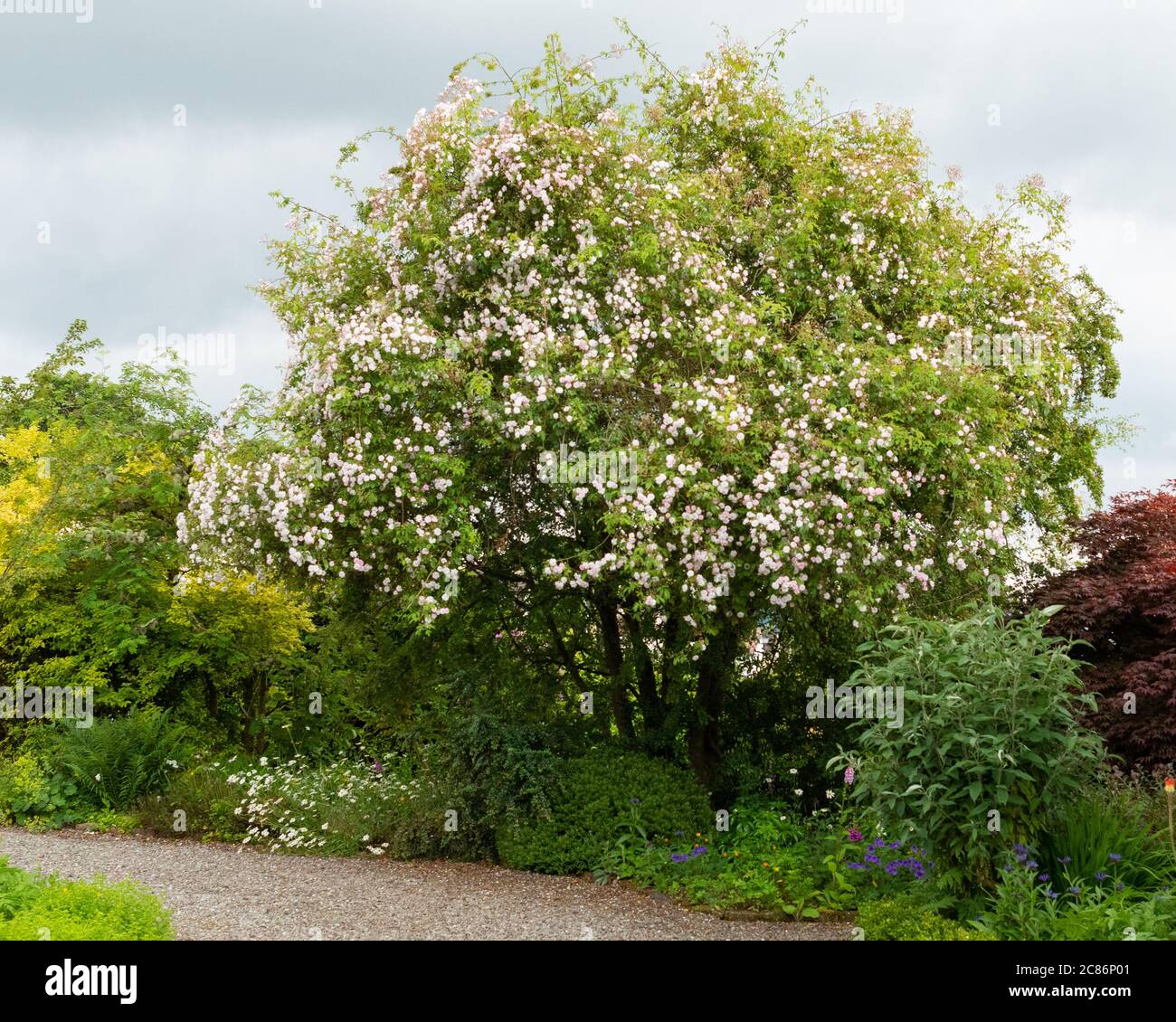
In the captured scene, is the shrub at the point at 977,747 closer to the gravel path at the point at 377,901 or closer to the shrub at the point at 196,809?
the gravel path at the point at 377,901

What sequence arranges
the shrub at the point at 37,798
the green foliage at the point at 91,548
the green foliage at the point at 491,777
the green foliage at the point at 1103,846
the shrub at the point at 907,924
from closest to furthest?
the shrub at the point at 907,924, the green foliage at the point at 1103,846, the green foliage at the point at 491,777, the shrub at the point at 37,798, the green foliage at the point at 91,548

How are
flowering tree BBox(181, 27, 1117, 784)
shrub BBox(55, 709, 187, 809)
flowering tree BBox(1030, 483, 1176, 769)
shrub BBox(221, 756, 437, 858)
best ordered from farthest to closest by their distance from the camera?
shrub BBox(55, 709, 187, 809)
shrub BBox(221, 756, 437, 858)
flowering tree BBox(1030, 483, 1176, 769)
flowering tree BBox(181, 27, 1117, 784)

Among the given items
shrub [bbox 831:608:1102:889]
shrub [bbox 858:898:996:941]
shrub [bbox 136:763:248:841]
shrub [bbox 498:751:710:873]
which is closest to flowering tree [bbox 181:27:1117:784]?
shrub [bbox 498:751:710:873]

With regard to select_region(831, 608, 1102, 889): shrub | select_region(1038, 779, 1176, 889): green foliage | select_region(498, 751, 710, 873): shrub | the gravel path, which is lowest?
the gravel path

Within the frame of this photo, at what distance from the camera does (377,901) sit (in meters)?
9.09

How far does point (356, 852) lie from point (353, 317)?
5.57 m

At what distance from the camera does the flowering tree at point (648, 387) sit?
888 cm

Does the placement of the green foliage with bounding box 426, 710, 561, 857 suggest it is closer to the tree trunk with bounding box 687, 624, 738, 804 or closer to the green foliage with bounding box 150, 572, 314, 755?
the tree trunk with bounding box 687, 624, 738, 804

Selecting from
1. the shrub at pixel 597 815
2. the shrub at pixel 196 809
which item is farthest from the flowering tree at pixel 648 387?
the shrub at pixel 196 809

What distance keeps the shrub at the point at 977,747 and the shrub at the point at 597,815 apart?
11.3 ft

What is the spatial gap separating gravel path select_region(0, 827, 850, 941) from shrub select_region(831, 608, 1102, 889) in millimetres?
1434

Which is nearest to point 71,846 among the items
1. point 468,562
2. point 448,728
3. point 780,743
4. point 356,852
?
point 356,852

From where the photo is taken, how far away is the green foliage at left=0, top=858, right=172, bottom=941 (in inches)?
253
